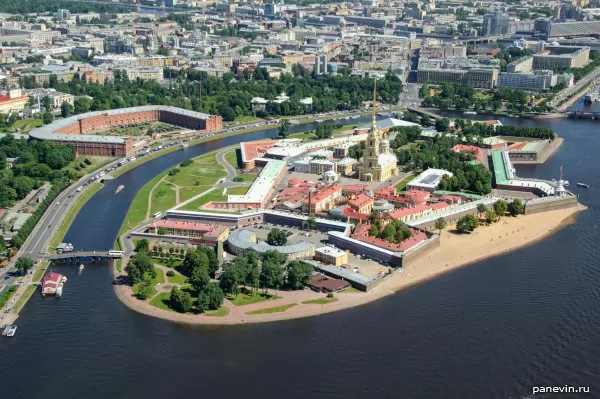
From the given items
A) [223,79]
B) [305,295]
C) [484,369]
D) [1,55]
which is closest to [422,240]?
[305,295]

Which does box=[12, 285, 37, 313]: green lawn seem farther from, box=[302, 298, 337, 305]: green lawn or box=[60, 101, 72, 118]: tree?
box=[60, 101, 72, 118]: tree

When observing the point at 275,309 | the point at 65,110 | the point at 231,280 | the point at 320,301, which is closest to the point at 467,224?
the point at 320,301

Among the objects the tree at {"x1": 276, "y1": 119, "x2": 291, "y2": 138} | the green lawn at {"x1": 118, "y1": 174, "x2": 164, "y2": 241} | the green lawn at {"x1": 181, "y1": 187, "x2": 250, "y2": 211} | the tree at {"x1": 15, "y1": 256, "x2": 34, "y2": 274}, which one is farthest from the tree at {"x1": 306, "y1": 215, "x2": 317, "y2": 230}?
the tree at {"x1": 276, "y1": 119, "x2": 291, "y2": 138}

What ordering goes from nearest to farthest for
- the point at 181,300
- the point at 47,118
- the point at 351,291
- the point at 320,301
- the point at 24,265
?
1. the point at 181,300
2. the point at 320,301
3. the point at 351,291
4. the point at 24,265
5. the point at 47,118

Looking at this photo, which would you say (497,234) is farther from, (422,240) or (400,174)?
(400,174)

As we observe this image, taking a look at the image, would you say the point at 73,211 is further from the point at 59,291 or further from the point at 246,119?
the point at 246,119
